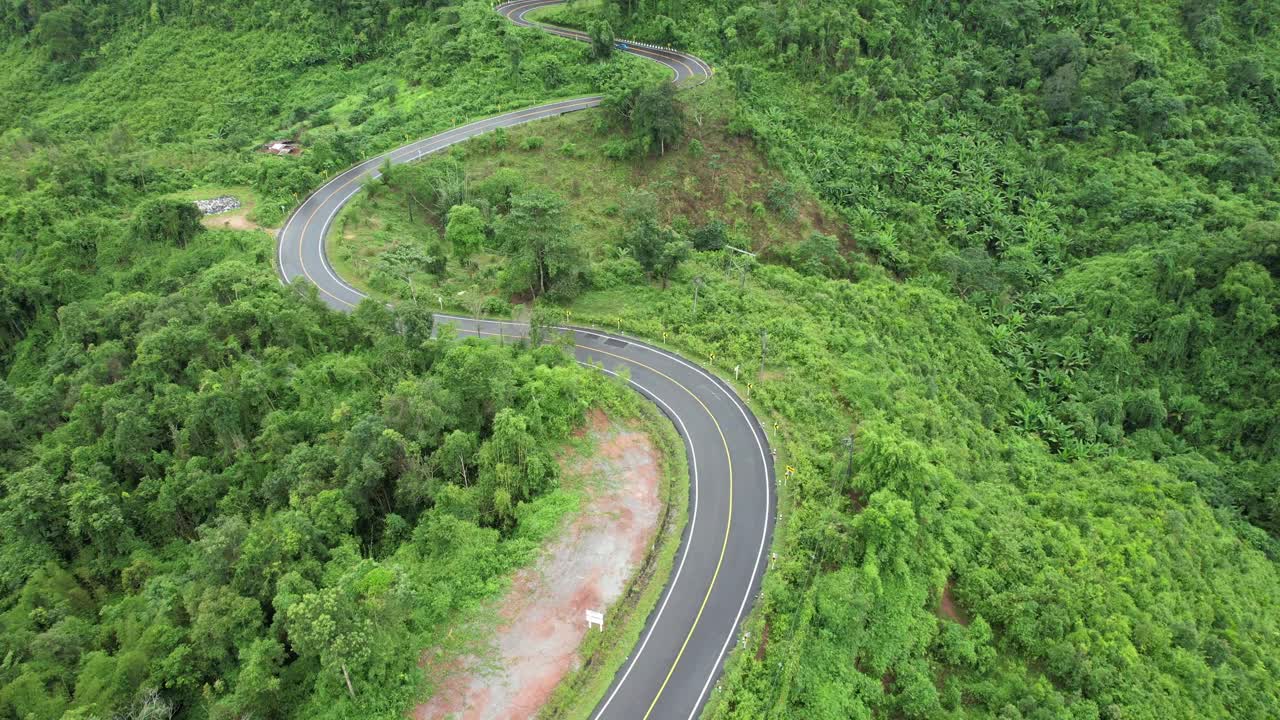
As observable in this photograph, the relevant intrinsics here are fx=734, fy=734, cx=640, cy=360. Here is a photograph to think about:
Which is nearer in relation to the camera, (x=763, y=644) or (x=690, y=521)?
(x=763, y=644)

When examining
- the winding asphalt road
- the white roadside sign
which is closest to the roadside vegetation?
the winding asphalt road

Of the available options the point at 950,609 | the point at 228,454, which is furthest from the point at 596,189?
the point at 950,609

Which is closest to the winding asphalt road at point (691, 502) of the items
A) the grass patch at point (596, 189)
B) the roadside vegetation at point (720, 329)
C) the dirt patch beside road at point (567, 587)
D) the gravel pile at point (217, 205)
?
the roadside vegetation at point (720, 329)

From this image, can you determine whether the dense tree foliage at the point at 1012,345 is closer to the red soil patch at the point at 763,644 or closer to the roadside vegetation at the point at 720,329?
the red soil patch at the point at 763,644

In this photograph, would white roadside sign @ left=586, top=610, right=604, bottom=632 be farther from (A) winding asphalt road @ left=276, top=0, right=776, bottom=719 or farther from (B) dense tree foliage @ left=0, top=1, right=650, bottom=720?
(B) dense tree foliage @ left=0, top=1, right=650, bottom=720

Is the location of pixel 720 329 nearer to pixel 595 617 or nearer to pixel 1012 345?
pixel 595 617

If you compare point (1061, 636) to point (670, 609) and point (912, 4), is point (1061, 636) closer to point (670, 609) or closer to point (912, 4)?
point (670, 609)

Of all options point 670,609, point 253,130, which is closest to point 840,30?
point 253,130
